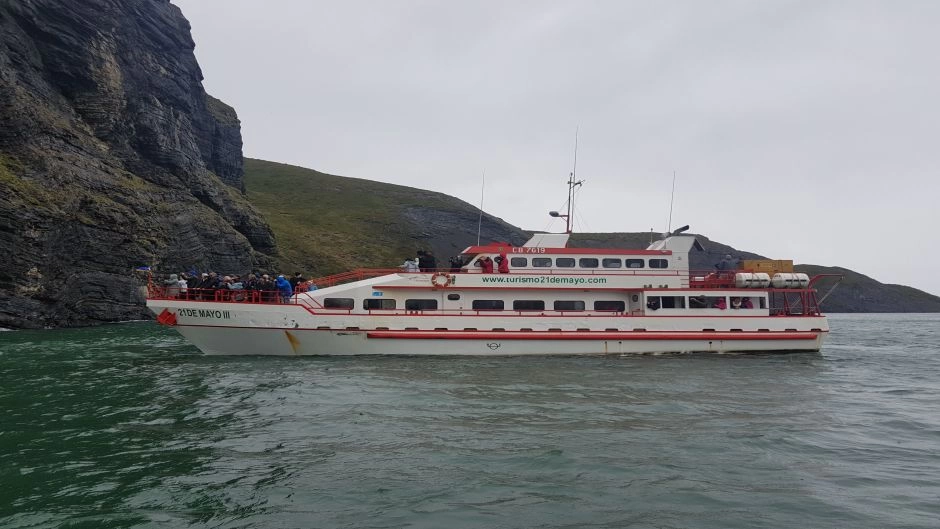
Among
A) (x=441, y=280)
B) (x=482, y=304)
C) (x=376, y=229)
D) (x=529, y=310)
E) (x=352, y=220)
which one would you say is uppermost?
(x=352, y=220)

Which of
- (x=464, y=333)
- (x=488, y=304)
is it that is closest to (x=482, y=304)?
(x=488, y=304)

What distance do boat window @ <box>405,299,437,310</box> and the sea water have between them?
512cm

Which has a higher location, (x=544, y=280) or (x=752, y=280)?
(x=752, y=280)

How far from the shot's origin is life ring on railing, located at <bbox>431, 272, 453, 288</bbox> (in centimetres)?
2309

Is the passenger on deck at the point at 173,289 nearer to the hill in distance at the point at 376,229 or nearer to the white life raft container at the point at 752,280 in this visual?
the white life raft container at the point at 752,280

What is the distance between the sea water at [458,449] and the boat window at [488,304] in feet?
17.9

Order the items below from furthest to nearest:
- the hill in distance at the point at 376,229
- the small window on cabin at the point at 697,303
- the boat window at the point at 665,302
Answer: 1. the hill in distance at the point at 376,229
2. the small window on cabin at the point at 697,303
3. the boat window at the point at 665,302

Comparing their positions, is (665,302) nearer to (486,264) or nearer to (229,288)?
(486,264)

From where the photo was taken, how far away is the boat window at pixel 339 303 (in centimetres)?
2234

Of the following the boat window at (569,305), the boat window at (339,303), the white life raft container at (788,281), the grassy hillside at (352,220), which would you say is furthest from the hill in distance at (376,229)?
the white life raft container at (788,281)

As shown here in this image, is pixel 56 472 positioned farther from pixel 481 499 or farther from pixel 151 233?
pixel 151 233

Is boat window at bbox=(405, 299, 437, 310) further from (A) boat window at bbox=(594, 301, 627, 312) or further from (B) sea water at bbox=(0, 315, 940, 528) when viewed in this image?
(A) boat window at bbox=(594, 301, 627, 312)

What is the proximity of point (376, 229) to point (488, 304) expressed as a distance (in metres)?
87.8

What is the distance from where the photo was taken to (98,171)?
43125mm
